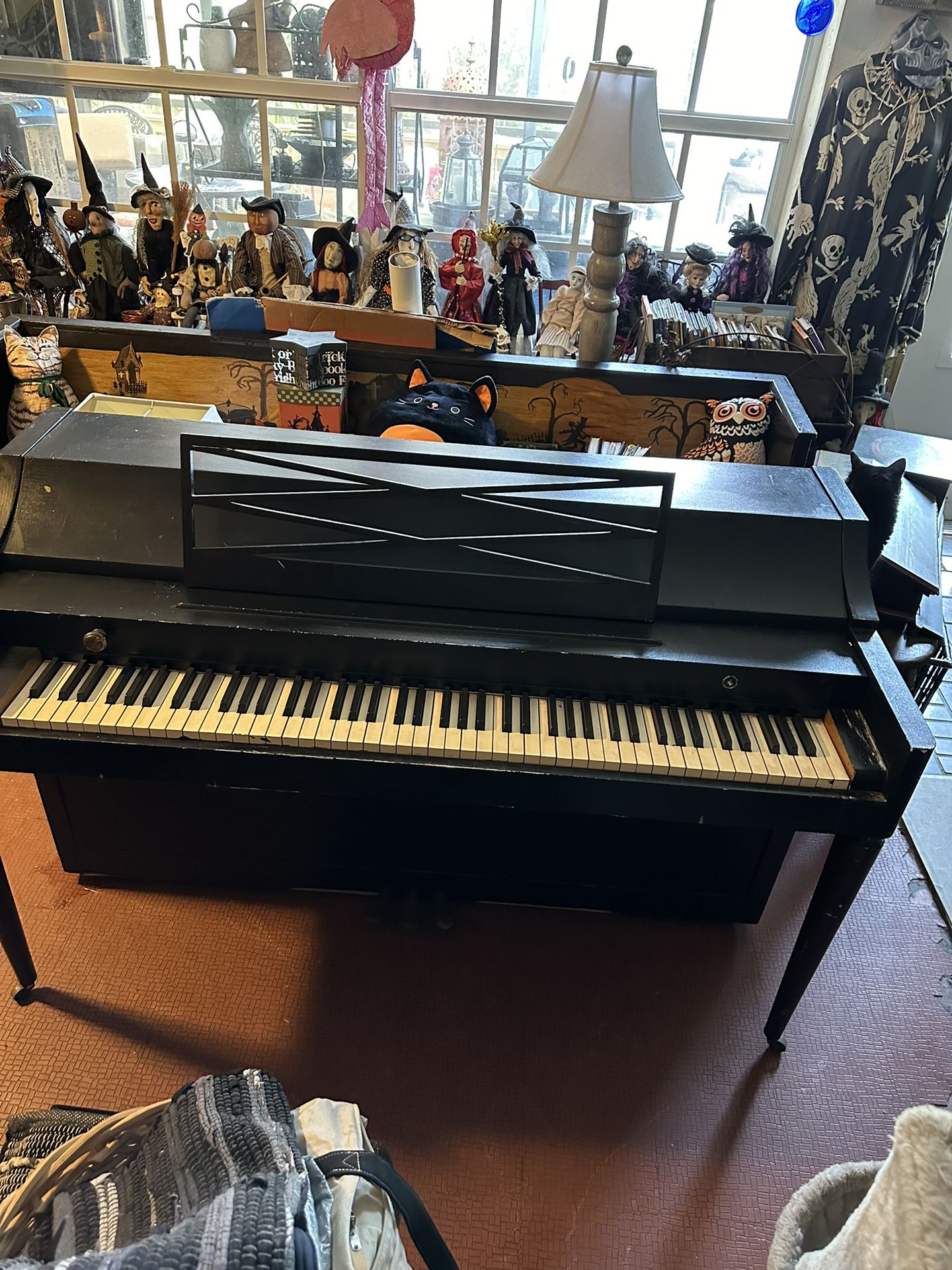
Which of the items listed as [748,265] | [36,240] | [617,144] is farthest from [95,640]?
[748,265]

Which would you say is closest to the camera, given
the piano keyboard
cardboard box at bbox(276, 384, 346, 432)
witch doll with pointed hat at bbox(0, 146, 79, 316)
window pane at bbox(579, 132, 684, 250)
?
the piano keyboard

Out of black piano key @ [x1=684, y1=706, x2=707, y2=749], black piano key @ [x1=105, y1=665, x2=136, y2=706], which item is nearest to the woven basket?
black piano key @ [x1=105, y1=665, x2=136, y2=706]

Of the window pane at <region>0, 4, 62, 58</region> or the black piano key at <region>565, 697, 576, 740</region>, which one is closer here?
the black piano key at <region>565, 697, 576, 740</region>

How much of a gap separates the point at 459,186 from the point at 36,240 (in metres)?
2.16

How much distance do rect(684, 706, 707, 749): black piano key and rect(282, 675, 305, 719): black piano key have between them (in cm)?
68

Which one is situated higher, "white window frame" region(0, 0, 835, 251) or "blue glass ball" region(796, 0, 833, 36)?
"blue glass ball" region(796, 0, 833, 36)

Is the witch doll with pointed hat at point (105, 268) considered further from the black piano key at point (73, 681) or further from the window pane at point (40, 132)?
the window pane at point (40, 132)

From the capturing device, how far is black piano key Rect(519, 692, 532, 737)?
1.53 meters

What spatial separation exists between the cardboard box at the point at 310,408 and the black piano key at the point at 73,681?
862mm

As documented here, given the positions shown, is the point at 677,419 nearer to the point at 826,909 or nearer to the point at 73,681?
the point at 826,909

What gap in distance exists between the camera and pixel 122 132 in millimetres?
4273

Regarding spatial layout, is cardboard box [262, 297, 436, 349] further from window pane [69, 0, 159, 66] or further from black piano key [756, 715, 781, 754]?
window pane [69, 0, 159, 66]

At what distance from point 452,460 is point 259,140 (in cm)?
333

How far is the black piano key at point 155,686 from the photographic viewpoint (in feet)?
4.99
